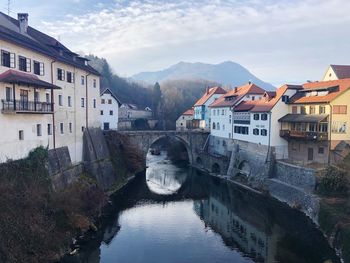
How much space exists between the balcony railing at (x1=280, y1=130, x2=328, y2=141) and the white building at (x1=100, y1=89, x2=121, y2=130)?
1138 inches

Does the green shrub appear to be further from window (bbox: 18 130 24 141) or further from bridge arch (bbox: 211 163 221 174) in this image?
window (bbox: 18 130 24 141)

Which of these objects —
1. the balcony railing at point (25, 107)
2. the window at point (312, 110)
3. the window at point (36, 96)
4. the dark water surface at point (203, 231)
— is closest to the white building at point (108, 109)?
the dark water surface at point (203, 231)

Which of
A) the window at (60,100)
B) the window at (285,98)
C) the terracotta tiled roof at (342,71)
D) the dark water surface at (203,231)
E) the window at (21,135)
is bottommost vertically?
the dark water surface at (203,231)

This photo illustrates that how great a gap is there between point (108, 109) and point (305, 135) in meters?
32.6

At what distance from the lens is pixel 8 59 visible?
24266 mm

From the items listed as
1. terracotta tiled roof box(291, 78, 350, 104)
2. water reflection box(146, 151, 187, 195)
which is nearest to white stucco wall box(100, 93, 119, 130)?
water reflection box(146, 151, 187, 195)

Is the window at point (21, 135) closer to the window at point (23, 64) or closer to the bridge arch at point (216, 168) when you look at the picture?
the window at point (23, 64)

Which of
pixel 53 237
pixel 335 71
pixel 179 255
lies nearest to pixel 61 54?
pixel 53 237

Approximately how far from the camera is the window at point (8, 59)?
23.6 meters

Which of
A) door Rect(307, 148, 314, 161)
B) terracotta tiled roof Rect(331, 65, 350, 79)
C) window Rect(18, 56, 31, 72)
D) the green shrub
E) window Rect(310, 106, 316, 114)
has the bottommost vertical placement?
the green shrub

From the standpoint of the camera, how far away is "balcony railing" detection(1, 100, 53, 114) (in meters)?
23.6

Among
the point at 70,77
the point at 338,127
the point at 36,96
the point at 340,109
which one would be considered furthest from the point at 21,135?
the point at 340,109

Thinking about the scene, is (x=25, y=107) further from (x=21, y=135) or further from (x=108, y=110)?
(x=108, y=110)

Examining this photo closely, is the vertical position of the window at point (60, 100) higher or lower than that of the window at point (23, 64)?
lower
